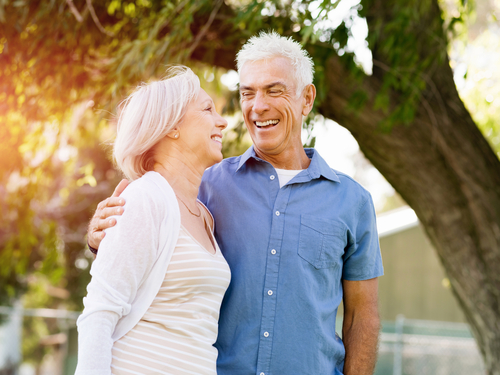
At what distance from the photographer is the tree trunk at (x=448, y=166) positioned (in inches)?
155

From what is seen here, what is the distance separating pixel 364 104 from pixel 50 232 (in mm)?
3276

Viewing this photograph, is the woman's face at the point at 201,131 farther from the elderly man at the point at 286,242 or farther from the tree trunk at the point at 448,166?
the tree trunk at the point at 448,166

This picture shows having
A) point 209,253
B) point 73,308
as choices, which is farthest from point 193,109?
point 73,308

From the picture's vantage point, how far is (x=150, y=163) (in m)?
2.03

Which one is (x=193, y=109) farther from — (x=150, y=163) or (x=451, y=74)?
(x=451, y=74)

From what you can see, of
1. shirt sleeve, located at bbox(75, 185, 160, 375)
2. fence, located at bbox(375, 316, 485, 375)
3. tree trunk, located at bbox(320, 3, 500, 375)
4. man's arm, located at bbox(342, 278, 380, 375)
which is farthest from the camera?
fence, located at bbox(375, 316, 485, 375)

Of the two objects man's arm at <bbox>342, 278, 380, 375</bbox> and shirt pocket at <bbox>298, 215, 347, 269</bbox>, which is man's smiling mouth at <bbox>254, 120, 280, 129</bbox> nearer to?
shirt pocket at <bbox>298, 215, 347, 269</bbox>

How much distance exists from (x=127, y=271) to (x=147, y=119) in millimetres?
576

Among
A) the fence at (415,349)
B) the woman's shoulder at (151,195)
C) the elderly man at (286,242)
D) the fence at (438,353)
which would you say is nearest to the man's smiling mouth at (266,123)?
the elderly man at (286,242)

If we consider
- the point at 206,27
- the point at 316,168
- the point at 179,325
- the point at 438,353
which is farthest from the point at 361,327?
the point at 438,353

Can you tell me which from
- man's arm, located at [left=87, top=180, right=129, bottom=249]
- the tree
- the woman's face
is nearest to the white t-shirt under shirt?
the woman's face

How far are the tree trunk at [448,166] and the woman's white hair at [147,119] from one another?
2.15 meters

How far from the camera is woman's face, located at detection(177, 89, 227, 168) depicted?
1984mm

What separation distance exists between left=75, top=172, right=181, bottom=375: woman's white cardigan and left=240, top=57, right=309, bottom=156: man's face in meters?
0.76
